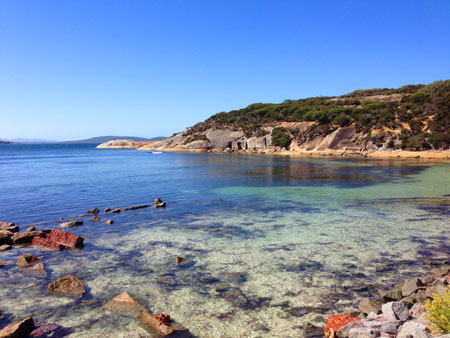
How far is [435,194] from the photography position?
70.8ft

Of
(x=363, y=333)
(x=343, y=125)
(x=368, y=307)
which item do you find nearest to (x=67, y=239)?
(x=368, y=307)

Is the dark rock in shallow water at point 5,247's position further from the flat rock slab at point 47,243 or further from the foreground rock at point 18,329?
the foreground rock at point 18,329

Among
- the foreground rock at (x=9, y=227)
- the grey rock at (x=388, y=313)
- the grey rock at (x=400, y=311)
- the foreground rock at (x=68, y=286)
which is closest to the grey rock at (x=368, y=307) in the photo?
the grey rock at (x=388, y=313)

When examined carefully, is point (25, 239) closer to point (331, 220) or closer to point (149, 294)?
point (149, 294)

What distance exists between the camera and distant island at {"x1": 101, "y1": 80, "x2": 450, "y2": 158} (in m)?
62.2

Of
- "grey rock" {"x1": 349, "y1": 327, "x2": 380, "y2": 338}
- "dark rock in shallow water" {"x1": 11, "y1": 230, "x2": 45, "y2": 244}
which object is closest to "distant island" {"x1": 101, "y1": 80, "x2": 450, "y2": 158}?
"grey rock" {"x1": 349, "y1": 327, "x2": 380, "y2": 338}

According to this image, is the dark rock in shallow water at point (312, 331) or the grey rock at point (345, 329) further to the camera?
the dark rock in shallow water at point (312, 331)

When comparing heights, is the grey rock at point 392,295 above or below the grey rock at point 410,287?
below

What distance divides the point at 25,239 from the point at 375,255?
12.9m

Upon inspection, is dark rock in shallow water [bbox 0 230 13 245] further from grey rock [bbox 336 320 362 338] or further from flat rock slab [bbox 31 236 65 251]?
grey rock [bbox 336 320 362 338]

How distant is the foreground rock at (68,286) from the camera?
805cm

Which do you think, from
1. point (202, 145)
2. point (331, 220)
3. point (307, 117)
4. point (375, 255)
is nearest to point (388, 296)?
point (375, 255)

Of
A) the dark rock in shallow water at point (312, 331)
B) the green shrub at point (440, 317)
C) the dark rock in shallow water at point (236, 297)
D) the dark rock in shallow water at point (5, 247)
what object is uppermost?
the green shrub at point (440, 317)

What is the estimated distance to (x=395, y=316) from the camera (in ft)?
18.8
